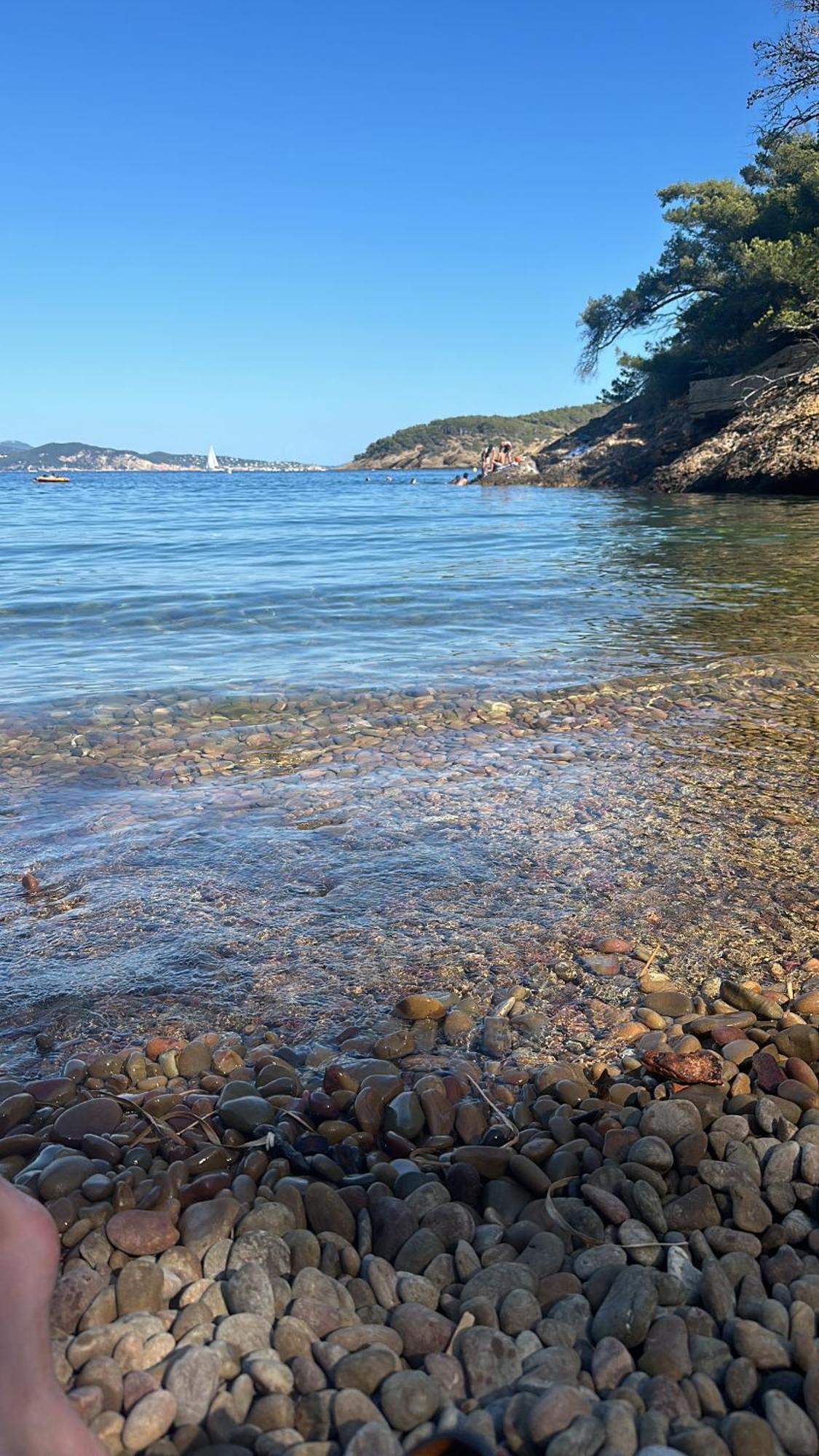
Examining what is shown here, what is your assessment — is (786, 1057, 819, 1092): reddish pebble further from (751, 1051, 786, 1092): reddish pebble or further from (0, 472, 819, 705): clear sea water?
(0, 472, 819, 705): clear sea water

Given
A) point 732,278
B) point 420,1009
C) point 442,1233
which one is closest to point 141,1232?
point 442,1233

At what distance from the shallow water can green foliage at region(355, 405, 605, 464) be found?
9774cm

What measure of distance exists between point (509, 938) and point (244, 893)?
0.95 meters

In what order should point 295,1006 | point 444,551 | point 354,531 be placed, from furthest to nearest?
point 354,531, point 444,551, point 295,1006

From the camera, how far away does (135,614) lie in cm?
965

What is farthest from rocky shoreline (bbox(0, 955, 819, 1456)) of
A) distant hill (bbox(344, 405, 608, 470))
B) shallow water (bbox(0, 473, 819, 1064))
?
distant hill (bbox(344, 405, 608, 470))

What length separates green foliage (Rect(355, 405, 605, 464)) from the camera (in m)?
106

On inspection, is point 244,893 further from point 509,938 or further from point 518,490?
point 518,490

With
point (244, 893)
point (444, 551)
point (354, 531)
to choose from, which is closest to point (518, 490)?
point (354, 531)

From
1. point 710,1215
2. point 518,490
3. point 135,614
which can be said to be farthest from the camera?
point 518,490

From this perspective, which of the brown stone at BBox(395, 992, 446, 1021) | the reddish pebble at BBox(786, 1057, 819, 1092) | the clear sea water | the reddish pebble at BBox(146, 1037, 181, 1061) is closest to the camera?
the reddish pebble at BBox(786, 1057, 819, 1092)

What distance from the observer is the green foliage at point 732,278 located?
2561 cm

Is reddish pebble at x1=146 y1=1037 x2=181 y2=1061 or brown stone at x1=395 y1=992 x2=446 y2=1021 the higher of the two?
brown stone at x1=395 y1=992 x2=446 y2=1021

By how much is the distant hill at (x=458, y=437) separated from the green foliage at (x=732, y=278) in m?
59.7
